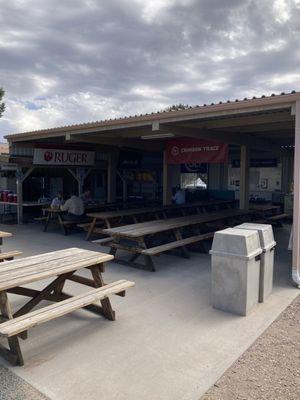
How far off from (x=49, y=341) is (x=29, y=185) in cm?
1130

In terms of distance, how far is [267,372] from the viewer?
2.90 meters

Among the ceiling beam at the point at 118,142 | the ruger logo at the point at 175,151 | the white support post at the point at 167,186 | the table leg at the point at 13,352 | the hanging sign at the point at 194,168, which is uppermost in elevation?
the ceiling beam at the point at 118,142

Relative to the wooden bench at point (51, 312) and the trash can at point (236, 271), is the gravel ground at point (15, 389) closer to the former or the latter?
the wooden bench at point (51, 312)

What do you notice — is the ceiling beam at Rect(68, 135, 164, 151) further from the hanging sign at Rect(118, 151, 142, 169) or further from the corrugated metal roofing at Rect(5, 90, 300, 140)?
the hanging sign at Rect(118, 151, 142, 169)

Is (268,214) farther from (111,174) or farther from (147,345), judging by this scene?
(147,345)

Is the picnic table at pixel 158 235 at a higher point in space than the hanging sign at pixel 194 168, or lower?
lower

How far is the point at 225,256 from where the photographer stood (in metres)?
4.14

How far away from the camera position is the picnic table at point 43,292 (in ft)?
9.59

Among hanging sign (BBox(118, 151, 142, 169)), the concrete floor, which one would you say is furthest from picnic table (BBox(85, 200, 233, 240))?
hanging sign (BBox(118, 151, 142, 169))

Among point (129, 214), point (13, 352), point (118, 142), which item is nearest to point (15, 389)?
point (13, 352)

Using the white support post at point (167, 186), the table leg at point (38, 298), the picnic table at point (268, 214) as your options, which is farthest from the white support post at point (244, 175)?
the table leg at point (38, 298)

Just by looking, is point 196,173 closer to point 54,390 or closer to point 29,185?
point 29,185

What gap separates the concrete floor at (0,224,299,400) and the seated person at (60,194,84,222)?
450cm

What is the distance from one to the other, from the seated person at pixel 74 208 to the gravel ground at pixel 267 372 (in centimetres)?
658
